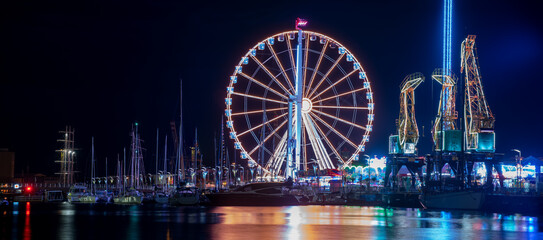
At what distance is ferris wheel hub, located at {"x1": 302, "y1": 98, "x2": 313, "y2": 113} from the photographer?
75.6 metres

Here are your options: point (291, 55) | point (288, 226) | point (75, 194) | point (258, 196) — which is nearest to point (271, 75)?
point (291, 55)

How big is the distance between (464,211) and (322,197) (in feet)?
73.1

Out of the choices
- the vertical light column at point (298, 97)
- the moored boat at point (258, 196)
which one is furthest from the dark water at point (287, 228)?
the moored boat at point (258, 196)

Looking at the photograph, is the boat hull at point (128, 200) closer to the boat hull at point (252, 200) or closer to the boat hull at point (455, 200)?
the boat hull at point (252, 200)

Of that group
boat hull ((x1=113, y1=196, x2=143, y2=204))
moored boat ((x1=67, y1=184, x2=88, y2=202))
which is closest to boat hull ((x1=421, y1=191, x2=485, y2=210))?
boat hull ((x1=113, y1=196, x2=143, y2=204))

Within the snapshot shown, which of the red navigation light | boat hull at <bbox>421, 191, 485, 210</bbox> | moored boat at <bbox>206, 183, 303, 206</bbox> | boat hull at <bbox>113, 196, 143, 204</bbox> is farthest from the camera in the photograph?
boat hull at <bbox>113, 196, 143, 204</bbox>

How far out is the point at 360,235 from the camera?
143 ft

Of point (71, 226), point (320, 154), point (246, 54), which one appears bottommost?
point (71, 226)

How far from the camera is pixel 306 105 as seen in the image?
75812 mm

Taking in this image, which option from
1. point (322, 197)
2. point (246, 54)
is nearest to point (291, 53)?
point (246, 54)

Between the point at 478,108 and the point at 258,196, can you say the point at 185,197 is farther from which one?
the point at 478,108

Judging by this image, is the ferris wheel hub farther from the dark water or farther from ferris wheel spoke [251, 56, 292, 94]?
the dark water

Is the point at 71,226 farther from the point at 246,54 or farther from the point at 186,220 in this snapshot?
the point at 246,54

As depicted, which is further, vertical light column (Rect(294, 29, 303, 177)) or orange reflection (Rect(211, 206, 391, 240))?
vertical light column (Rect(294, 29, 303, 177))
